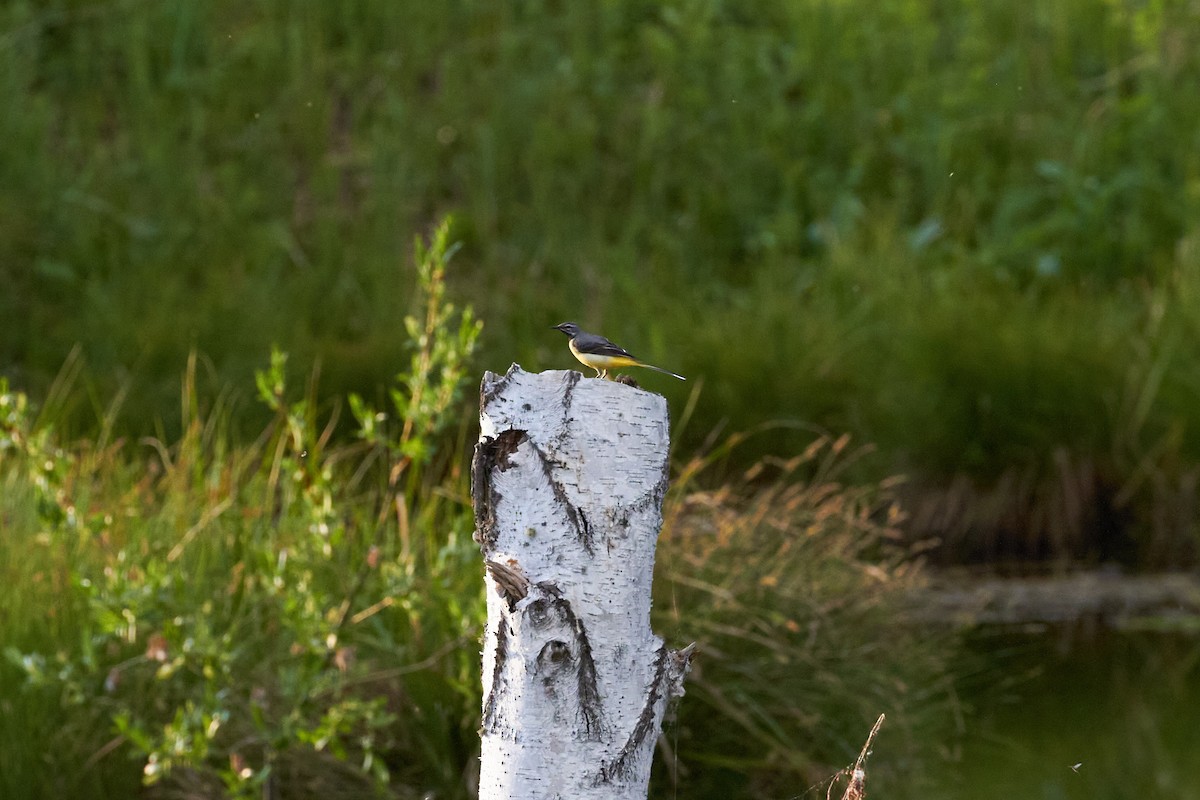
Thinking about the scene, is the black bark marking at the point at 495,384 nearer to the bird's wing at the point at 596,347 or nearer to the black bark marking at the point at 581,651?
the black bark marking at the point at 581,651

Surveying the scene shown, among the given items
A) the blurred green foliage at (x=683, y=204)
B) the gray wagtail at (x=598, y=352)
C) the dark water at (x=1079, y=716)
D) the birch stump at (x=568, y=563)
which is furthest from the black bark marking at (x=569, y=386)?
the blurred green foliage at (x=683, y=204)

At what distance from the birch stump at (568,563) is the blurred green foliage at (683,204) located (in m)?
4.49

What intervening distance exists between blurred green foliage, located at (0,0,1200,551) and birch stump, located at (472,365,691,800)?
4.49 meters

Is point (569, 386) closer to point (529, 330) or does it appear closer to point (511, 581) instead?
point (511, 581)

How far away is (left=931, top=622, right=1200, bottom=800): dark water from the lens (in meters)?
4.60

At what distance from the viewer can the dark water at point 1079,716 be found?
15.1 ft

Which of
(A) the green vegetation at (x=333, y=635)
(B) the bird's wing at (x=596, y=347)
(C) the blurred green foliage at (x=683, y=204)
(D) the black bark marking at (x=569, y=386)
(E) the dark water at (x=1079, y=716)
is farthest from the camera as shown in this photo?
(C) the blurred green foliage at (x=683, y=204)

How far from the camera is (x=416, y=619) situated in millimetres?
3756

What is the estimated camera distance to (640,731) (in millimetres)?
1952

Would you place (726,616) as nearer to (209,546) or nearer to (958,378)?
(209,546)

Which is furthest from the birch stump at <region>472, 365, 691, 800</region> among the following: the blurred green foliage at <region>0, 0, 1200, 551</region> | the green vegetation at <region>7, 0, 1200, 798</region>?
the blurred green foliage at <region>0, 0, 1200, 551</region>

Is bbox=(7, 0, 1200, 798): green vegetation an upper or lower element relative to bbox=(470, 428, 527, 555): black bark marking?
lower

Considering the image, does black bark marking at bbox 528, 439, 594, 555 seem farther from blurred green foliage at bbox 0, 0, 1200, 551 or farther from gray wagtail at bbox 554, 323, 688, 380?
blurred green foliage at bbox 0, 0, 1200, 551

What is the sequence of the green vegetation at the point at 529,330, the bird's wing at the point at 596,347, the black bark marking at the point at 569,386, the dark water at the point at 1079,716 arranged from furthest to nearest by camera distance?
the dark water at the point at 1079,716
the green vegetation at the point at 529,330
the bird's wing at the point at 596,347
the black bark marking at the point at 569,386
